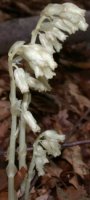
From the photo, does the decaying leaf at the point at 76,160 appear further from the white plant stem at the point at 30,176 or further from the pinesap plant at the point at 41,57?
the pinesap plant at the point at 41,57

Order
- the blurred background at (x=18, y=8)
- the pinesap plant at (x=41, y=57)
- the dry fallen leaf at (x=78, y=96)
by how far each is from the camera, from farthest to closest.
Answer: the blurred background at (x=18, y=8)
the dry fallen leaf at (x=78, y=96)
the pinesap plant at (x=41, y=57)

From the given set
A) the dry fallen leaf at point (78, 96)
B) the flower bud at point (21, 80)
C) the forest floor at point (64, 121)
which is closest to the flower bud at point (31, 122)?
the flower bud at point (21, 80)

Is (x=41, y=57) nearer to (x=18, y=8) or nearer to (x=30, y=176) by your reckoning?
(x=30, y=176)

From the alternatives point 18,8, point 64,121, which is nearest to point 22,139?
point 64,121

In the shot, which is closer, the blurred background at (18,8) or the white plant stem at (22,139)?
the white plant stem at (22,139)

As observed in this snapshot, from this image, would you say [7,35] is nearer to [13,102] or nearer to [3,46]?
[3,46]

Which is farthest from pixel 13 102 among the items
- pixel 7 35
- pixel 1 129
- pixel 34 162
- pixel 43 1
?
pixel 43 1

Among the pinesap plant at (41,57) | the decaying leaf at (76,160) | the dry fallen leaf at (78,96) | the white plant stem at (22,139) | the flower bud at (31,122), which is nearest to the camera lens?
the pinesap plant at (41,57)

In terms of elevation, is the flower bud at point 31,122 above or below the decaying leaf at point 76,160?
below

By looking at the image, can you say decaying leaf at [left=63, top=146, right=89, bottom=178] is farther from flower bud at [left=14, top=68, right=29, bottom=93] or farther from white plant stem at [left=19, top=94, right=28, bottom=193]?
flower bud at [left=14, top=68, right=29, bottom=93]
